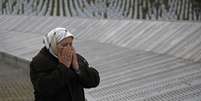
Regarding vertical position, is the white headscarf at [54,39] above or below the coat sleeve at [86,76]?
above

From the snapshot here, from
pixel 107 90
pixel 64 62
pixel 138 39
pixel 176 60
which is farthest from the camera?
pixel 138 39

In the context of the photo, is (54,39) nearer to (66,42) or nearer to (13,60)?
(66,42)

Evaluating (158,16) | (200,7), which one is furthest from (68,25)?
(200,7)

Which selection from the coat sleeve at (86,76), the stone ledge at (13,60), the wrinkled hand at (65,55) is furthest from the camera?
the stone ledge at (13,60)

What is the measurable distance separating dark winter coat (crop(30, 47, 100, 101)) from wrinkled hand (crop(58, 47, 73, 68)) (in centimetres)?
4

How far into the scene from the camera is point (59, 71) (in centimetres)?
319

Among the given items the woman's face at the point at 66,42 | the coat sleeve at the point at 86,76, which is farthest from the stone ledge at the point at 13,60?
the woman's face at the point at 66,42

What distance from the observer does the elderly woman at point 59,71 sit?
10.4ft

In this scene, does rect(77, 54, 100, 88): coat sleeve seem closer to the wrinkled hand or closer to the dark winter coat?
the dark winter coat

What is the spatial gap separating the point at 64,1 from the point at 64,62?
13341 millimetres

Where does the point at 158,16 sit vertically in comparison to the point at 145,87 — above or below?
below

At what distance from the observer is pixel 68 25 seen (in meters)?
12.8

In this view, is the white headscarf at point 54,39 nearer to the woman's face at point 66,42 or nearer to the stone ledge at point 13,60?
the woman's face at point 66,42

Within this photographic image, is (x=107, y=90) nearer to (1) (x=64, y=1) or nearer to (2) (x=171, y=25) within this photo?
(2) (x=171, y=25)
